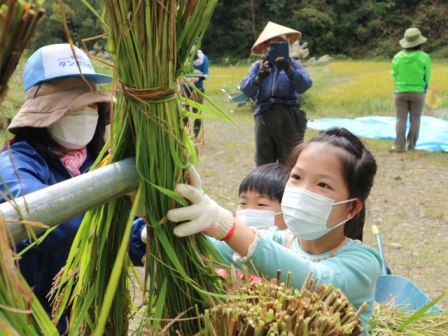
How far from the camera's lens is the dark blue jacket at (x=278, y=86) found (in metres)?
5.31

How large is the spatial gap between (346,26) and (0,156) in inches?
1313

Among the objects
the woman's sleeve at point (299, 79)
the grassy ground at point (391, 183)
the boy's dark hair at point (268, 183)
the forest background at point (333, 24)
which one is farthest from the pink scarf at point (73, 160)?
the forest background at point (333, 24)

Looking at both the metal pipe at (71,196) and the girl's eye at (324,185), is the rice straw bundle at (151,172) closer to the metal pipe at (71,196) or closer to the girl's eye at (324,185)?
the metal pipe at (71,196)

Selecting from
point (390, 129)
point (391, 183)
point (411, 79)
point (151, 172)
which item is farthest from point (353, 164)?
point (390, 129)

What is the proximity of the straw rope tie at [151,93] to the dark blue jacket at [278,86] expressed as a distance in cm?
429

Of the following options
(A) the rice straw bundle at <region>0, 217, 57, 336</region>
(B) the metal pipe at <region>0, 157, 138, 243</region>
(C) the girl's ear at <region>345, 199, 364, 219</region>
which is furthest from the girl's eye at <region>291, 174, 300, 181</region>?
(A) the rice straw bundle at <region>0, 217, 57, 336</region>

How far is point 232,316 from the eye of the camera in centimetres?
100

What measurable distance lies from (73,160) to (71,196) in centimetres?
99

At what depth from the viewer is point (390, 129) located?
9.99 m

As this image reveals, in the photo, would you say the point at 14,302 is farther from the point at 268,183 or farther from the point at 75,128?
the point at 268,183

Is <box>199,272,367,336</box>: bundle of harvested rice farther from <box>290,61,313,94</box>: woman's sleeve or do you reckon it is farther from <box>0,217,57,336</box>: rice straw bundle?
<box>290,61,313,94</box>: woman's sleeve

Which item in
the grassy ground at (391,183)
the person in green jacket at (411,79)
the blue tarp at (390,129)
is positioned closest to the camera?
the grassy ground at (391,183)

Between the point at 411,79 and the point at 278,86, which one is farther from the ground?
the point at 278,86

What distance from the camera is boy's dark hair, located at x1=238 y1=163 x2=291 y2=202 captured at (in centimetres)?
236
